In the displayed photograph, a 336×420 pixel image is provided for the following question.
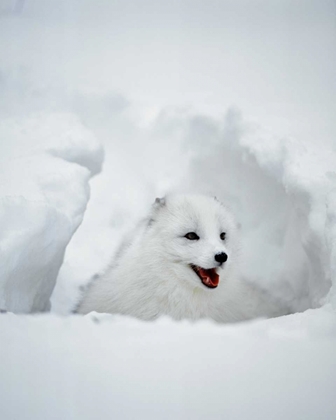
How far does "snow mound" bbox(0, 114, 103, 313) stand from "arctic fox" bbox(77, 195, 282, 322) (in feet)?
1.49

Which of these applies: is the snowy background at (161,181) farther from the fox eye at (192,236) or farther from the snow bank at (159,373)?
the fox eye at (192,236)

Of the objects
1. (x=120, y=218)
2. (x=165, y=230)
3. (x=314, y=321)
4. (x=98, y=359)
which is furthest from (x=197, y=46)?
(x=98, y=359)

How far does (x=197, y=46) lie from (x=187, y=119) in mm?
1584

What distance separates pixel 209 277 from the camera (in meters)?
2.62

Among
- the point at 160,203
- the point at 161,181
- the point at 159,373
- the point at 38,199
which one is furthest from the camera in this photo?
the point at 161,181

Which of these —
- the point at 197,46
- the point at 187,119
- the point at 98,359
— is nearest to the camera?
the point at 98,359

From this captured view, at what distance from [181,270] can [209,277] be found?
18cm

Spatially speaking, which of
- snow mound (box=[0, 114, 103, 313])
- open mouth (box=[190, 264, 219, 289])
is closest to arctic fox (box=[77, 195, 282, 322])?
open mouth (box=[190, 264, 219, 289])

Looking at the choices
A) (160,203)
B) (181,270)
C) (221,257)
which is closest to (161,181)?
(160,203)

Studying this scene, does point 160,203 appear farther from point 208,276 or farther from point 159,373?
point 159,373

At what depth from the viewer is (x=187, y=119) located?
171 inches

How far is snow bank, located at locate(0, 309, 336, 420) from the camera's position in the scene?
1.25 meters

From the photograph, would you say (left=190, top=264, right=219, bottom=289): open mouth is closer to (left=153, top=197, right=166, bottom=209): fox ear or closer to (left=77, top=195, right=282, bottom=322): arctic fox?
(left=77, top=195, right=282, bottom=322): arctic fox

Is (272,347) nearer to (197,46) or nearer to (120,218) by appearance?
(120,218)
